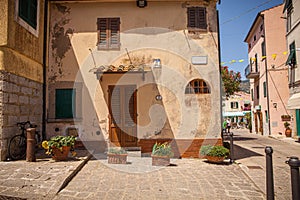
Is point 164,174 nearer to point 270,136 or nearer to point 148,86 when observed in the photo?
point 148,86

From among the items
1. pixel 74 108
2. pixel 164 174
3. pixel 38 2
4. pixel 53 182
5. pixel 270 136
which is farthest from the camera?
pixel 270 136

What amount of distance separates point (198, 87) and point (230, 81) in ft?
44.0

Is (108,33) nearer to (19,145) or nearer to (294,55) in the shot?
(19,145)

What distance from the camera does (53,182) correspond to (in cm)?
536

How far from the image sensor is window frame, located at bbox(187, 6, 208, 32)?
9.55 m

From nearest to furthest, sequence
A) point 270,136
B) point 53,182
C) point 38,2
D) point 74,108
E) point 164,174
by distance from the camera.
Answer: point 53,182 < point 164,174 < point 38,2 < point 74,108 < point 270,136

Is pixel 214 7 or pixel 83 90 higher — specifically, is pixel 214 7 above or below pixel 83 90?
above

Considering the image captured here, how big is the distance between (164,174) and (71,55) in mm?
6071

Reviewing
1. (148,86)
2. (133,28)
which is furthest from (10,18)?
(148,86)

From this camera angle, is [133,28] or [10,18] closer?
[10,18]

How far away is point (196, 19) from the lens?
31.4 feet

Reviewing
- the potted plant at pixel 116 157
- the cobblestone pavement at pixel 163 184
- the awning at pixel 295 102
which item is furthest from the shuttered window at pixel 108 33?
the awning at pixel 295 102

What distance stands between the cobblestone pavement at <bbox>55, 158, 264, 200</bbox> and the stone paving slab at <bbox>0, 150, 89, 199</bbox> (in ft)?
0.92

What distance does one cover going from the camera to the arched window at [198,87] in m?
9.37
